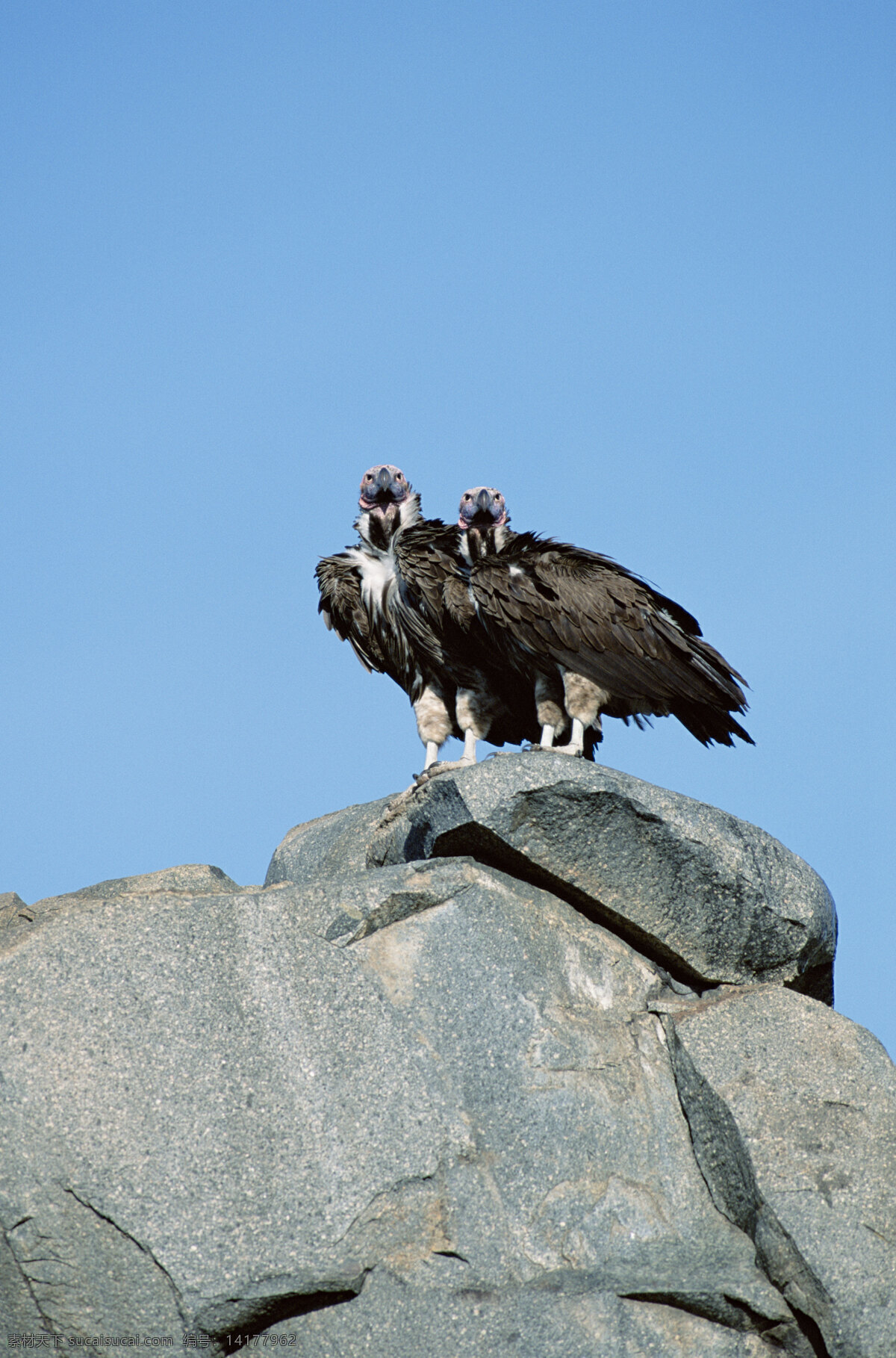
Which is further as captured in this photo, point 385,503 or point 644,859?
point 385,503

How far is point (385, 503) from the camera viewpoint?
468 inches

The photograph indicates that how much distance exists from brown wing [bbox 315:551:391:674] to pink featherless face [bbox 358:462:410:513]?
0.49 metres

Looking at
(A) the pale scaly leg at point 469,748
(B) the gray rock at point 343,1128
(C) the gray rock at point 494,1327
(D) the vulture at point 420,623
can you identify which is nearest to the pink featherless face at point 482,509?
(D) the vulture at point 420,623

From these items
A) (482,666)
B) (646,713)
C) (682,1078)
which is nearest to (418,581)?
(482,666)

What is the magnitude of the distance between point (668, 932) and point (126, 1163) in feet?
12.7

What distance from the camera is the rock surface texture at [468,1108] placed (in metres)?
7.79

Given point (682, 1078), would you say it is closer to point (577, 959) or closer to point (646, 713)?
point (577, 959)

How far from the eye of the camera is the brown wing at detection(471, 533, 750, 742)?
1062 cm

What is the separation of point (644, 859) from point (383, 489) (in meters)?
3.99

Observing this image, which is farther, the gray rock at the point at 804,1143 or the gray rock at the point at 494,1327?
the gray rock at the point at 804,1143

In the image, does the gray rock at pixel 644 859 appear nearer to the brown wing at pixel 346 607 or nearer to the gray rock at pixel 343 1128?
the gray rock at pixel 343 1128

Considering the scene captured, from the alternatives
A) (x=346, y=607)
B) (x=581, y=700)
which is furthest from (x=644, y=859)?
(x=346, y=607)

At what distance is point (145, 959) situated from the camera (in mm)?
8633

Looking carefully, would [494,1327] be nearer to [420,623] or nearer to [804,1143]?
[804,1143]
